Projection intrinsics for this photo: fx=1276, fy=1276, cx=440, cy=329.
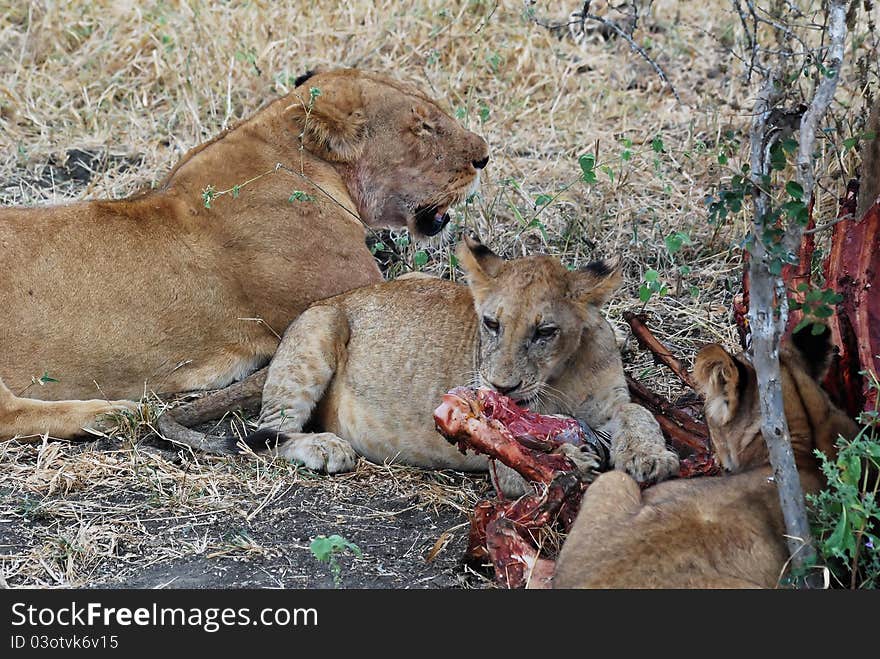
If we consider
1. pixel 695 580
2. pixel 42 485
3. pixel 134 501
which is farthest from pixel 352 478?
pixel 695 580

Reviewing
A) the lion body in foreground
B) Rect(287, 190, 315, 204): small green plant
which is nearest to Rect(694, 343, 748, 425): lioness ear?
Rect(287, 190, 315, 204): small green plant

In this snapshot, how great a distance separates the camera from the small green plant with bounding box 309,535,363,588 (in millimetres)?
3045

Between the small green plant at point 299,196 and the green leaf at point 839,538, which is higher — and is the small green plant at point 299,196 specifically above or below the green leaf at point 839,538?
below

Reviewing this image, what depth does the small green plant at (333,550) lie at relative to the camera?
3045mm

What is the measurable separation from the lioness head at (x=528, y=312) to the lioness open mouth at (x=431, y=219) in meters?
1.11

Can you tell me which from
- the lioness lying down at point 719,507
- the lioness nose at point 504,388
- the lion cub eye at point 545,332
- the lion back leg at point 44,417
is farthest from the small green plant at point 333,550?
the lion back leg at point 44,417

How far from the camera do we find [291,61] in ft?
23.8

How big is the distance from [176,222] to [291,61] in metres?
2.70

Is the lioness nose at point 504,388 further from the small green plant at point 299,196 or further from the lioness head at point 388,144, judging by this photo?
the lioness head at point 388,144

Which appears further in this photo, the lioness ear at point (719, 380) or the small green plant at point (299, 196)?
the small green plant at point (299, 196)

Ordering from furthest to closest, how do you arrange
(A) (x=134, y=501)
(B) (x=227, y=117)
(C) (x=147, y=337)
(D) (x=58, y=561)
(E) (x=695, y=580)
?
(B) (x=227, y=117), (C) (x=147, y=337), (A) (x=134, y=501), (D) (x=58, y=561), (E) (x=695, y=580)

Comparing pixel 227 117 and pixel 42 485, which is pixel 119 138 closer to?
pixel 227 117

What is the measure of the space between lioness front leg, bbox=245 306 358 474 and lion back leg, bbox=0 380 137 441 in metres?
0.50

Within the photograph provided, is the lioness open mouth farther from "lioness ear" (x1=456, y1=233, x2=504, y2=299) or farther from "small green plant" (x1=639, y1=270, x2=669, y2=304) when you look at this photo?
"lioness ear" (x1=456, y1=233, x2=504, y2=299)
